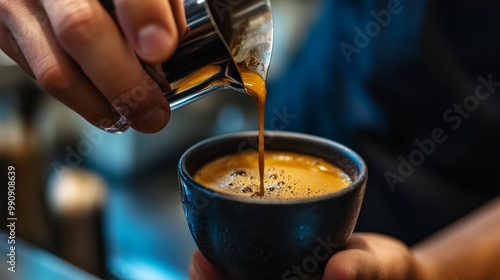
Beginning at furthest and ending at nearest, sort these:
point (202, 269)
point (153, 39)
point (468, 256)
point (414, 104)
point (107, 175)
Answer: point (107, 175) → point (414, 104) → point (468, 256) → point (202, 269) → point (153, 39)

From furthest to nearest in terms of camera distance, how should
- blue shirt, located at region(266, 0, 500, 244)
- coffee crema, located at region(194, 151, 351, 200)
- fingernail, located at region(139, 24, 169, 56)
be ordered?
blue shirt, located at region(266, 0, 500, 244) → coffee crema, located at region(194, 151, 351, 200) → fingernail, located at region(139, 24, 169, 56)

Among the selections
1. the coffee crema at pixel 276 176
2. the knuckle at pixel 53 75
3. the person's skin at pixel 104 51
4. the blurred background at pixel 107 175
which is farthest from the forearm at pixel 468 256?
the blurred background at pixel 107 175

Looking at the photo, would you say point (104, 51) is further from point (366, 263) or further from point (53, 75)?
point (366, 263)

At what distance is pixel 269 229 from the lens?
29.8 inches

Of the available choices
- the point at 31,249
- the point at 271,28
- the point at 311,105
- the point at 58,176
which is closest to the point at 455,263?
the point at 271,28

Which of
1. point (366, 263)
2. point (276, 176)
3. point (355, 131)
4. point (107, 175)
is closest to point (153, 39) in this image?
point (276, 176)

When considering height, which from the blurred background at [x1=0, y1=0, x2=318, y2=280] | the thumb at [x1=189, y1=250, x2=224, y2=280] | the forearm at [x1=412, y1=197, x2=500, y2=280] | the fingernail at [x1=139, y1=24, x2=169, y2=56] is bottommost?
the blurred background at [x1=0, y1=0, x2=318, y2=280]

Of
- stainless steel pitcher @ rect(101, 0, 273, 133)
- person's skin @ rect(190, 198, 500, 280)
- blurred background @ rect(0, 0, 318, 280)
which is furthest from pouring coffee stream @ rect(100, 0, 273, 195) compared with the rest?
blurred background @ rect(0, 0, 318, 280)

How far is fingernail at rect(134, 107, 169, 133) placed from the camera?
838 mm

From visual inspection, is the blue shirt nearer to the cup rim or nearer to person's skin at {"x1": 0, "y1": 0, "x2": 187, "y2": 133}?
the cup rim

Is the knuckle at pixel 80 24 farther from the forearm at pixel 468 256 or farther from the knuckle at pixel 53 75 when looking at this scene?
the forearm at pixel 468 256

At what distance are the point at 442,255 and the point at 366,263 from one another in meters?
0.33

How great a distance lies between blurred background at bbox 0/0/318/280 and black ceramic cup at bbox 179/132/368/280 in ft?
3.98

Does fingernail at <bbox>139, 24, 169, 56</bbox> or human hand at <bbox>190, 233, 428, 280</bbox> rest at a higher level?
fingernail at <bbox>139, 24, 169, 56</bbox>
